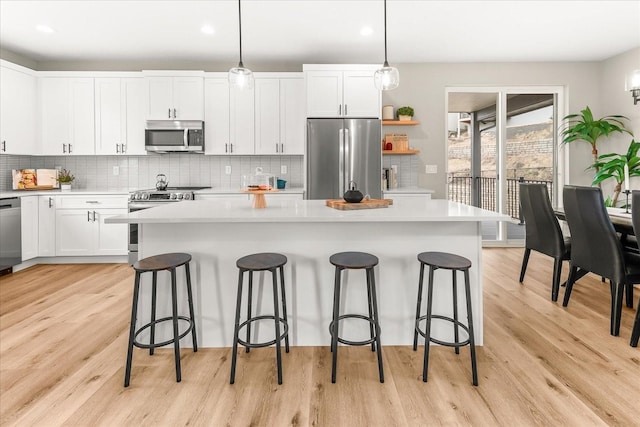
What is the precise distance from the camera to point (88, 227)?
15.7 feet

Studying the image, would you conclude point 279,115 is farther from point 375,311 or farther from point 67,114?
point 375,311

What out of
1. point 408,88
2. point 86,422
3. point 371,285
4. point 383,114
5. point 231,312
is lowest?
point 86,422

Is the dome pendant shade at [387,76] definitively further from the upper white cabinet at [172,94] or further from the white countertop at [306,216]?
the upper white cabinet at [172,94]

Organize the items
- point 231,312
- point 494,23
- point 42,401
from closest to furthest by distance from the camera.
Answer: point 42,401 → point 231,312 → point 494,23

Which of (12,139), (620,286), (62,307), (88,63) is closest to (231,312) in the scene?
(62,307)

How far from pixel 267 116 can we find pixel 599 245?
3.80 m

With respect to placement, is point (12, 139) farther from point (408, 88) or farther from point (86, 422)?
point (408, 88)

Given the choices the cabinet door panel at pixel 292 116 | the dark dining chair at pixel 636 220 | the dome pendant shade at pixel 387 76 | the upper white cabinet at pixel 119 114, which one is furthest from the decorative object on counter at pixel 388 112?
the dark dining chair at pixel 636 220

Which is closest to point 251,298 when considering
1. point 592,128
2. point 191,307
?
point 191,307

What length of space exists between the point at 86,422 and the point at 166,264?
78 cm

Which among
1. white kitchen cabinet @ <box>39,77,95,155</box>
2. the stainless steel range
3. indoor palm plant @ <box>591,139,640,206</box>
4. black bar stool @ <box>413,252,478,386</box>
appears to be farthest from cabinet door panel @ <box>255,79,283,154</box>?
indoor palm plant @ <box>591,139,640,206</box>

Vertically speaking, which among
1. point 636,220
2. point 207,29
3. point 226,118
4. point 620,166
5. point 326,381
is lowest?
point 326,381

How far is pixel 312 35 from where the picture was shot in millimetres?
4371

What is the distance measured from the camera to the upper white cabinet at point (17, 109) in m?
4.46
